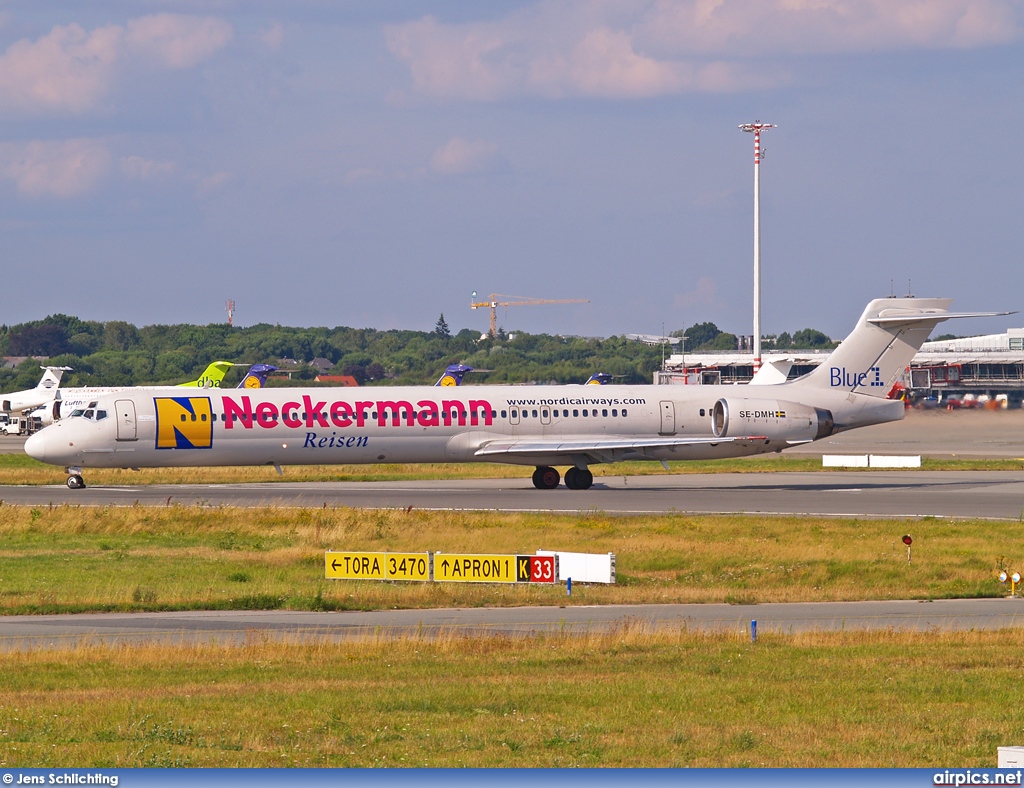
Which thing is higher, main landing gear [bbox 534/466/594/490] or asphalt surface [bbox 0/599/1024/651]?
main landing gear [bbox 534/466/594/490]

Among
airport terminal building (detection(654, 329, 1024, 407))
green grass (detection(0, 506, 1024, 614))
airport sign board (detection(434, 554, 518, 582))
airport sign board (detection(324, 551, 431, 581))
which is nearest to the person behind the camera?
green grass (detection(0, 506, 1024, 614))

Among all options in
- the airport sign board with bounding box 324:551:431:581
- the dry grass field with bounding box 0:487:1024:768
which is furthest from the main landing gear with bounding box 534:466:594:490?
the airport sign board with bounding box 324:551:431:581

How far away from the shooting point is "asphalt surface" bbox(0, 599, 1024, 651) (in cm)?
2134

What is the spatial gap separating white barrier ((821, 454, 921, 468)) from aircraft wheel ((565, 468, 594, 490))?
1804cm

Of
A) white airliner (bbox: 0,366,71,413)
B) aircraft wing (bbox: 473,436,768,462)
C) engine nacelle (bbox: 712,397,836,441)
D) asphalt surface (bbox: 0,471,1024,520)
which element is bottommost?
asphalt surface (bbox: 0,471,1024,520)

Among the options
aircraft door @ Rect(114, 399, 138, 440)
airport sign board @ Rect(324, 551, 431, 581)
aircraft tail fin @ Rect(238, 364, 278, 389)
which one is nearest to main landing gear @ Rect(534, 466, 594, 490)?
aircraft door @ Rect(114, 399, 138, 440)

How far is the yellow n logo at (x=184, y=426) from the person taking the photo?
157ft

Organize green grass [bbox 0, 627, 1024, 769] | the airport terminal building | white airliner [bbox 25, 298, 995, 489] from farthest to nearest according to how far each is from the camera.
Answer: the airport terminal building
white airliner [bbox 25, 298, 995, 489]
green grass [bbox 0, 627, 1024, 769]

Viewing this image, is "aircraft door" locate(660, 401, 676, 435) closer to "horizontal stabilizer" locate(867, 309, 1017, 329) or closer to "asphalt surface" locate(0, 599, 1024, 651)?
"horizontal stabilizer" locate(867, 309, 1017, 329)

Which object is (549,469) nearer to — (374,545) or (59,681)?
(374,545)

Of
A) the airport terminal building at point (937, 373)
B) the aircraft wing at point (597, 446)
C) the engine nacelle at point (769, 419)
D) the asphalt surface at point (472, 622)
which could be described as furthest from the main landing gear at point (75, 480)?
the airport terminal building at point (937, 373)

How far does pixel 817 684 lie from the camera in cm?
1684

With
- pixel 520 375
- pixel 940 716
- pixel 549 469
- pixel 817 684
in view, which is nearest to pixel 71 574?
pixel 817 684

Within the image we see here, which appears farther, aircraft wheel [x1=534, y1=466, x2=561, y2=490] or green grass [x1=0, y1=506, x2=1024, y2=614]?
aircraft wheel [x1=534, y1=466, x2=561, y2=490]
